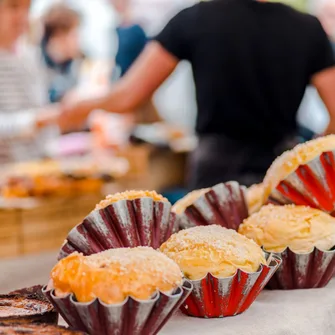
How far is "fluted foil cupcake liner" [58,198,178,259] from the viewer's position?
3.92 feet

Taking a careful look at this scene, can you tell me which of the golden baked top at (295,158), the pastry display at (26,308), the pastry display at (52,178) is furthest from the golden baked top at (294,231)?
the pastry display at (52,178)

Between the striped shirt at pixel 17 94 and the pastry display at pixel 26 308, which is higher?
the pastry display at pixel 26 308

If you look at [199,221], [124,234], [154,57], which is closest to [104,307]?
[124,234]

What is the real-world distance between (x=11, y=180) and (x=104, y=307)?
2951 millimetres

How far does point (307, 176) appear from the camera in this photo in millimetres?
1402

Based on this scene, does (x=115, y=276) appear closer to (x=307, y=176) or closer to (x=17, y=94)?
(x=307, y=176)

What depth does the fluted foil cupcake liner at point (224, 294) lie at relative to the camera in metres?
1.12

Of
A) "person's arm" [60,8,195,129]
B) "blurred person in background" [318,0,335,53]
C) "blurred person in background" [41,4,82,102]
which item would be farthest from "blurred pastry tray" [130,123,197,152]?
"person's arm" [60,8,195,129]

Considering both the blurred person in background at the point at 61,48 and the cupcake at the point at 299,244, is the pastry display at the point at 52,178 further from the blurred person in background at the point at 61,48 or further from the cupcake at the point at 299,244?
the blurred person in background at the point at 61,48

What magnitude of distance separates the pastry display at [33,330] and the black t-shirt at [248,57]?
1856mm

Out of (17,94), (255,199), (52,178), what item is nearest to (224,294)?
(255,199)

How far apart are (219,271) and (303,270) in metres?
0.26

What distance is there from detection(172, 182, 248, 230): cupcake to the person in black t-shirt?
134 centimetres

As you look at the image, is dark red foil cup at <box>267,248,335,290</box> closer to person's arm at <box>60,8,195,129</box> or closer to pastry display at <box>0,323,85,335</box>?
pastry display at <box>0,323,85,335</box>
